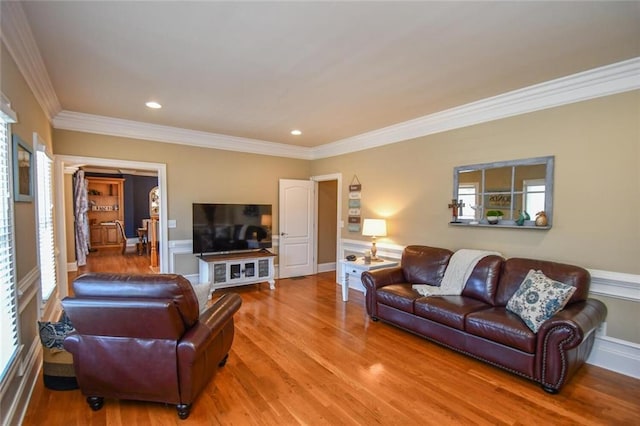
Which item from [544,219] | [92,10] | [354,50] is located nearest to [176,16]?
[92,10]

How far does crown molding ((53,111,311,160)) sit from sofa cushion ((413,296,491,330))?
4.02 metres

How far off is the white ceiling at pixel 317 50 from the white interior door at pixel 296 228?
2595mm

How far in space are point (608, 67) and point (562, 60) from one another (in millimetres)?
480

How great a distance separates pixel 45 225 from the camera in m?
3.54

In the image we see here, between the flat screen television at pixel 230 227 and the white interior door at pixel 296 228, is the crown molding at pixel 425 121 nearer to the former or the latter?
the white interior door at pixel 296 228

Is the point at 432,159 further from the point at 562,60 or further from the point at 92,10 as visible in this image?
the point at 92,10

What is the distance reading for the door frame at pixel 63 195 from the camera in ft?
14.1

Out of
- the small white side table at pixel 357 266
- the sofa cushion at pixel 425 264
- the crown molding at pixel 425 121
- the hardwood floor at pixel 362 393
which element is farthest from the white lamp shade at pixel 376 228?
the hardwood floor at pixel 362 393

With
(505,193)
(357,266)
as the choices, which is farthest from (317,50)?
(357,266)

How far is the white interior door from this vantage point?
6.25m

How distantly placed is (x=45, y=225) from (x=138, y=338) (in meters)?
2.51

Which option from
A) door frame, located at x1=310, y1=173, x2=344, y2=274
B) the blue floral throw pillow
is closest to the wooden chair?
door frame, located at x1=310, y1=173, x2=344, y2=274

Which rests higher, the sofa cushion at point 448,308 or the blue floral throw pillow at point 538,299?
the blue floral throw pillow at point 538,299

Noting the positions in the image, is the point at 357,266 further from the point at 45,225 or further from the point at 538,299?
the point at 45,225
